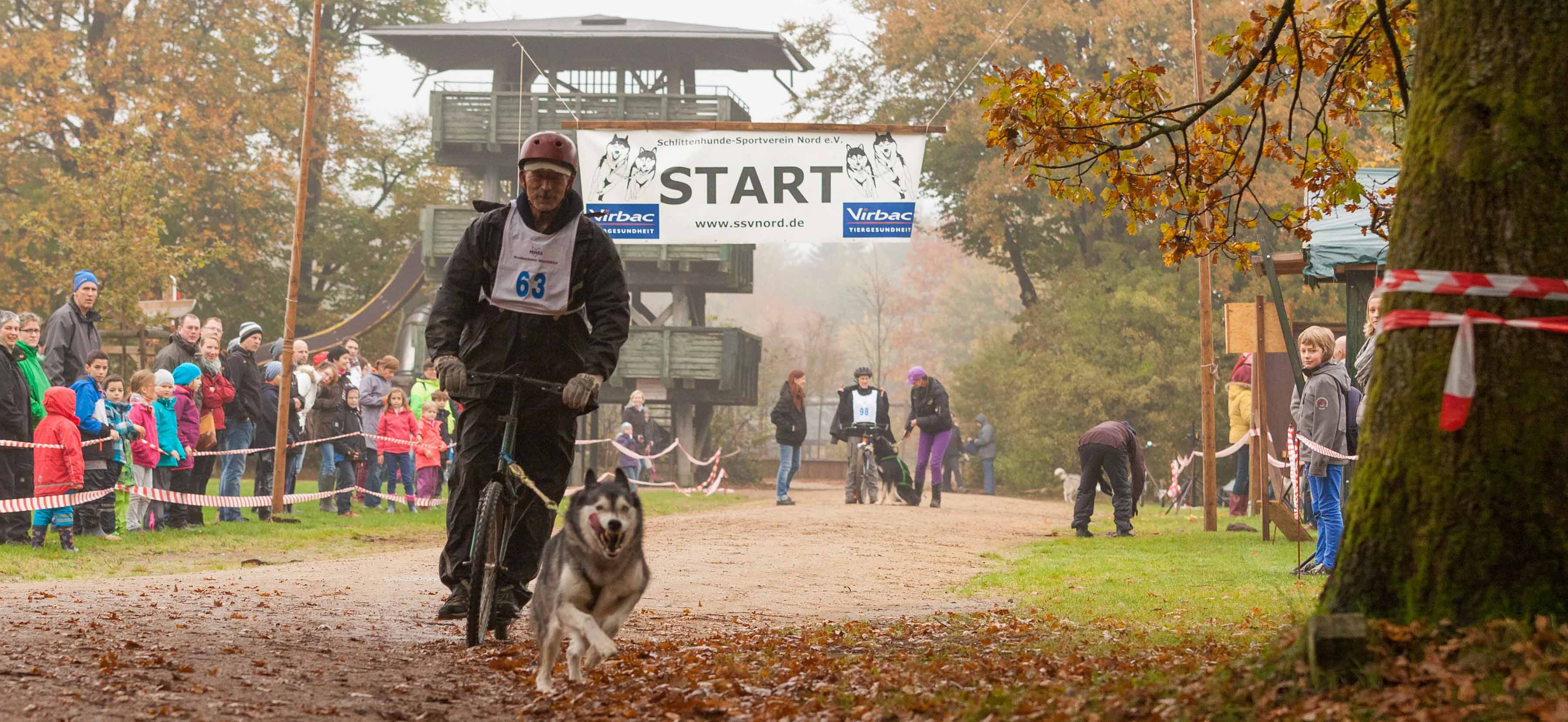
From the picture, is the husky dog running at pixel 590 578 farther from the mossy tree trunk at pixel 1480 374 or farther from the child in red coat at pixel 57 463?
the child in red coat at pixel 57 463

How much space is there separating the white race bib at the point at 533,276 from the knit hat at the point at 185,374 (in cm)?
893

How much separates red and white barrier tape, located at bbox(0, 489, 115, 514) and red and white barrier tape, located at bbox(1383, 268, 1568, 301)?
34.8ft

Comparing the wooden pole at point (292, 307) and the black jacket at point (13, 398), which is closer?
the black jacket at point (13, 398)

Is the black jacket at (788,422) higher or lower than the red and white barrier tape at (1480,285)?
lower

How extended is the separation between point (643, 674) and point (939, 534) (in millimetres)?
10686

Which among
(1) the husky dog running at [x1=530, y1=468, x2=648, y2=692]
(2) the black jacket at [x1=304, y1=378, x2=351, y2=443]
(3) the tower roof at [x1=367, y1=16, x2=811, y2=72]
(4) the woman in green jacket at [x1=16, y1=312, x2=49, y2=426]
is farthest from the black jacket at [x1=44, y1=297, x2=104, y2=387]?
(3) the tower roof at [x1=367, y1=16, x2=811, y2=72]

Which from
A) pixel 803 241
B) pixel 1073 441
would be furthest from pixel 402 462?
pixel 1073 441

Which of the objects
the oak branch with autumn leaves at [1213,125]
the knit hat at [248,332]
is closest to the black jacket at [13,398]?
the knit hat at [248,332]

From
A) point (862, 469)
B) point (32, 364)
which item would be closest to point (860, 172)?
point (862, 469)

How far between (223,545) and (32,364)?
2.25m

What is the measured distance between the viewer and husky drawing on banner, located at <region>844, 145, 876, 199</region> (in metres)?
19.1

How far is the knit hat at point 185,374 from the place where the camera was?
565 inches

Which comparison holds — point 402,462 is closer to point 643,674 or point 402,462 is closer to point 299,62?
point 643,674

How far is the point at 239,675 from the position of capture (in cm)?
554
